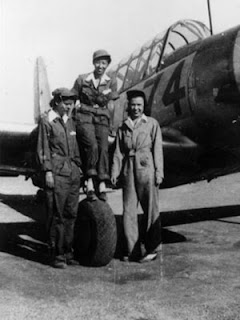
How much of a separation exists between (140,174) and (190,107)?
5.63 feet

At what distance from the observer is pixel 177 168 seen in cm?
651

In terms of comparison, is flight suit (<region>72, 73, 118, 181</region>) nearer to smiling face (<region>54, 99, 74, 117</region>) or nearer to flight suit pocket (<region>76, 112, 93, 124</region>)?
flight suit pocket (<region>76, 112, 93, 124</region>)

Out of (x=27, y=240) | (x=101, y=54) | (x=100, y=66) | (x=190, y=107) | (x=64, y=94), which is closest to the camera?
(x=64, y=94)

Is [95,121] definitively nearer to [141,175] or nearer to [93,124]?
[93,124]

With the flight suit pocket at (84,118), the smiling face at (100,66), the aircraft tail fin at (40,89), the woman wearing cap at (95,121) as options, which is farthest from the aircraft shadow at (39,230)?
the aircraft tail fin at (40,89)

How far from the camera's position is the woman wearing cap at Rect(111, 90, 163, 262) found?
4766 millimetres

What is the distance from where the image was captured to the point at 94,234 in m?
4.51

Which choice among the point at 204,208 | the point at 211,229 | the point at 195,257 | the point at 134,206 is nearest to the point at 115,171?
the point at 134,206

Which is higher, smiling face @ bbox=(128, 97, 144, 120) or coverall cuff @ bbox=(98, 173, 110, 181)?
smiling face @ bbox=(128, 97, 144, 120)

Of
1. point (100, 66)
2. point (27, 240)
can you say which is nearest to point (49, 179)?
point (100, 66)

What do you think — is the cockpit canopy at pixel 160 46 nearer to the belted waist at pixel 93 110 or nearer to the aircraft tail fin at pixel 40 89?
the belted waist at pixel 93 110

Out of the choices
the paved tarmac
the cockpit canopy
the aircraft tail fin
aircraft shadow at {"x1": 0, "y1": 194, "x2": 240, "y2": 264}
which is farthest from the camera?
the aircraft tail fin

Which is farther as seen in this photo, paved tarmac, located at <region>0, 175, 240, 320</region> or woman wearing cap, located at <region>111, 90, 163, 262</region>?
woman wearing cap, located at <region>111, 90, 163, 262</region>

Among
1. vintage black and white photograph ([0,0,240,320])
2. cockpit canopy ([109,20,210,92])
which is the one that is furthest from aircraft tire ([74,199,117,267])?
cockpit canopy ([109,20,210,92])
